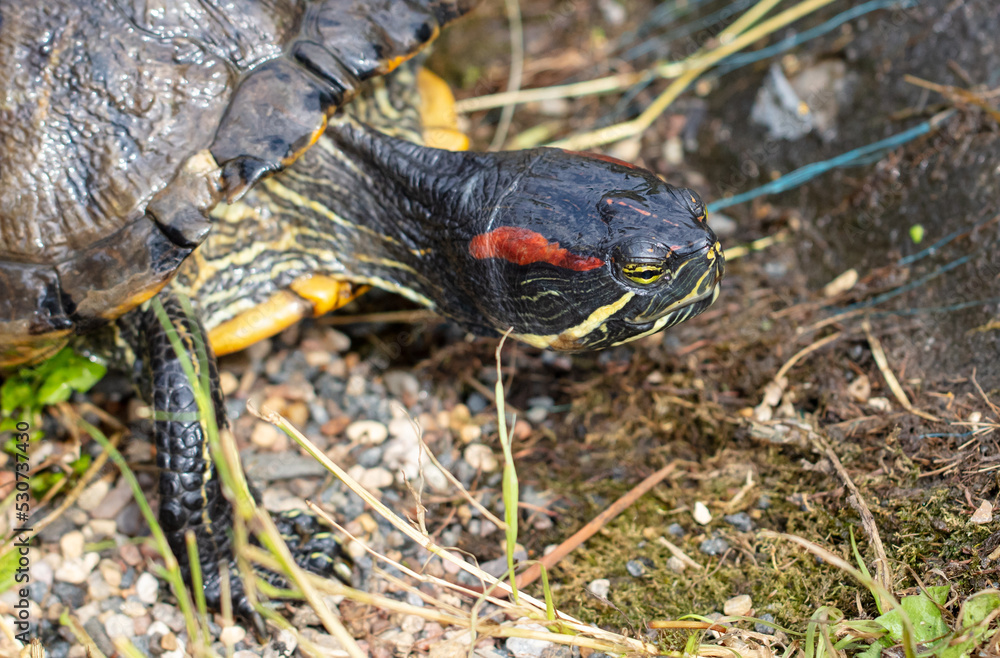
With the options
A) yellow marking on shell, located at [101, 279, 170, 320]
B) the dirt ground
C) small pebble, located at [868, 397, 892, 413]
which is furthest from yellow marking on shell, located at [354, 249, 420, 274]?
small pebble, located at [868, 397, 892, 413]

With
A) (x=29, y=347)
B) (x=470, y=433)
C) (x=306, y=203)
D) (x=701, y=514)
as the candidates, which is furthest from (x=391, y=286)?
(x=701, y=514)

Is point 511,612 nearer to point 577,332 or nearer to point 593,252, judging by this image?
point 577,332

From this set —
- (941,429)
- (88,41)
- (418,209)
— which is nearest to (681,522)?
(941,429)

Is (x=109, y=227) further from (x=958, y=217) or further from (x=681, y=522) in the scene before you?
(x=958, y=217)

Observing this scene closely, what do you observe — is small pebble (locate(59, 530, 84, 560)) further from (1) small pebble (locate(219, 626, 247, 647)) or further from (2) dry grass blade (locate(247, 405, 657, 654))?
(2) dry grass blade (locate(247, 405, 657, 654))

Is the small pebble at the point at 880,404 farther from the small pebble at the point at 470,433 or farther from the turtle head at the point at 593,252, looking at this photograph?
the small pebble at the point at 470,433
